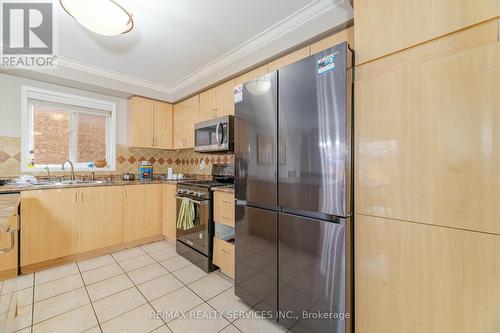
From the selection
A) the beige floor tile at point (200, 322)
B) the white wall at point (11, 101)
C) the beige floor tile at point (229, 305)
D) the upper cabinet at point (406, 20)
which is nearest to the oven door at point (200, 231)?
the beige floor tile at point (229, 305)

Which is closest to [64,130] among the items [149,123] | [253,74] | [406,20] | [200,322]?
[149,123]

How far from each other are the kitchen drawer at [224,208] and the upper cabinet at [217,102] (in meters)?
1.07

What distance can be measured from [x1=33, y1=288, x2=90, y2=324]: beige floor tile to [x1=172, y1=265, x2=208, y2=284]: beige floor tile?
2.54 ft

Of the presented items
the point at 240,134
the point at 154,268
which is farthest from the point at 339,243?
the point at 154,268

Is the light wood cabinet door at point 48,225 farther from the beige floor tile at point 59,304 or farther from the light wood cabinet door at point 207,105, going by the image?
the light wood cabinet door at point 207,105

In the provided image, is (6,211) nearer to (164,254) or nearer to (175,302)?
(175,302)

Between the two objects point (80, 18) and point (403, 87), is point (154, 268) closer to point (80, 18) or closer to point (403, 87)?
point (80, 18)

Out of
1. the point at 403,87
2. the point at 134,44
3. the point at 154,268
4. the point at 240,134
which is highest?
the point at 134,44

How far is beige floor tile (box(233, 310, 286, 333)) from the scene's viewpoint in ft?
4.87

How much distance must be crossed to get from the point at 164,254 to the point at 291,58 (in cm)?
275

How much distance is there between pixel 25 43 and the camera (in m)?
2.26

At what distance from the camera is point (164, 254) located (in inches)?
106

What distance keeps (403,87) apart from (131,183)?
313 cm

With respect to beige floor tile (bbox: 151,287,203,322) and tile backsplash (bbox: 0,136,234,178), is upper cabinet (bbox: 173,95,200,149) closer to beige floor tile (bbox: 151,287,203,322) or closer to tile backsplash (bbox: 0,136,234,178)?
tile backsplash (bbox: 0,136,234,178)
